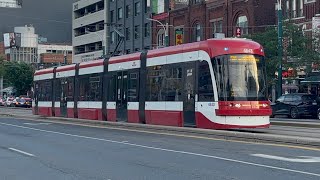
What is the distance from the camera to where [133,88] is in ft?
84.5

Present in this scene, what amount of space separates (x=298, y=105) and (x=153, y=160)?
78.4 ft

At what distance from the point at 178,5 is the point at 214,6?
40.2ft

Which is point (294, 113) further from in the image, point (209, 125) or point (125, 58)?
point (209, 125)

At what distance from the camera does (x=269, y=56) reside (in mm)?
42000

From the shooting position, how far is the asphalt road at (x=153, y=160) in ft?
34.8

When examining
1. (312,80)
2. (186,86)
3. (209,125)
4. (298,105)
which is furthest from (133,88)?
(312,80)

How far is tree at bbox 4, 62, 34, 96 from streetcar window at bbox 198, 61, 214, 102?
72.6m

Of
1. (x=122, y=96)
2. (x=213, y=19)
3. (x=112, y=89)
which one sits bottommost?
(x=122, y=96)

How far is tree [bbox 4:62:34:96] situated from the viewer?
89375 millimetres

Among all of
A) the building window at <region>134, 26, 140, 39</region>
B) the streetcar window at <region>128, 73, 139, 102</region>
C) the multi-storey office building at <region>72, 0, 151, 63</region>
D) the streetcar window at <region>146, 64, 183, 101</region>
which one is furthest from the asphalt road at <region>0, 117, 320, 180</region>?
the building window at <region>134, 26, 140, 39</region>

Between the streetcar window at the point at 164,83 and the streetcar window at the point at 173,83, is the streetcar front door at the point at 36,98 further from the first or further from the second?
the streetcar window at the point at 173,83

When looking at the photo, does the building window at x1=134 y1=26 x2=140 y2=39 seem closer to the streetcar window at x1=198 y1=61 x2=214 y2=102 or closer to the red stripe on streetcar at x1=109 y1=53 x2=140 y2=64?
the red stripe on streetcar at x1=109 y1=53 x2=140 y2=64

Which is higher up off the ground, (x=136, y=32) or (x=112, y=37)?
(x=112, y=37)

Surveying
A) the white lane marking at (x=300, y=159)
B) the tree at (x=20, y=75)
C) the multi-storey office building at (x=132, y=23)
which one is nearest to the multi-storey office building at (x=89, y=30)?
the multi-storey office building at (x=132, y=23)
